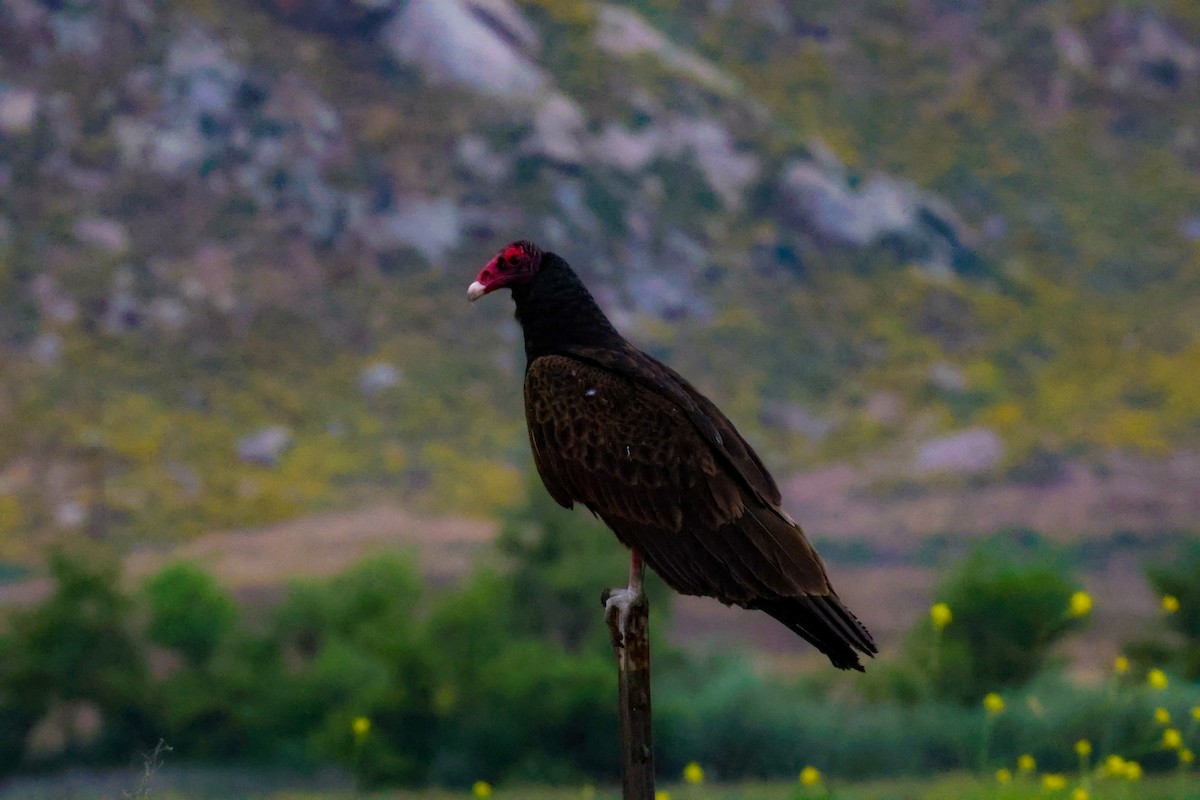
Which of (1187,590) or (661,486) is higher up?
(1187,590)

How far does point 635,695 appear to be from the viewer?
210 inches

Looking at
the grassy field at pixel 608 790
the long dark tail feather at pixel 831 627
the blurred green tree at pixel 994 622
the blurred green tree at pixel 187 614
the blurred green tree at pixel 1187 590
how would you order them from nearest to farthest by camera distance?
the long dark tail feather at pixel 831 627
the grassy field at pixel 608 790
the blurred green tree at pixel 994 622
the blurred green tree at pixel 1187 590
the blurred green tree at pixel 187 614

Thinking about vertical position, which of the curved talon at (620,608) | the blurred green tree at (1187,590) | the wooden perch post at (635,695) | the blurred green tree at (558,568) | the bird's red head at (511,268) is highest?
the blurred green tree at (558,568)

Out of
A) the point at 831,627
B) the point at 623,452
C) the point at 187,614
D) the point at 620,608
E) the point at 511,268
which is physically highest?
the point at 187,614

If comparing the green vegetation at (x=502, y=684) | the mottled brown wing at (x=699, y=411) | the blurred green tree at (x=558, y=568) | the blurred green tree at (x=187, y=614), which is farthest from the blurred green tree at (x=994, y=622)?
the mottled brown wing at (x=699, y=411)

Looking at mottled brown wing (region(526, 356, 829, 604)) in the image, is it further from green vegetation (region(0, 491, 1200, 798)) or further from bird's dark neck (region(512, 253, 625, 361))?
green vegetation (region(0, 491, 1200, 798))

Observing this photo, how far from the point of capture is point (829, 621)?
5184 millimetres

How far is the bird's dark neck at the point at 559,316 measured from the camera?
236 inches

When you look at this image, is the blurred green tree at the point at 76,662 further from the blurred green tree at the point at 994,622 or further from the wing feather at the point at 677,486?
the wing feather at the point at 677,486

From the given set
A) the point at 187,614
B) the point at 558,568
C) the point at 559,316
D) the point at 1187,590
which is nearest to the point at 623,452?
the point at 559,316

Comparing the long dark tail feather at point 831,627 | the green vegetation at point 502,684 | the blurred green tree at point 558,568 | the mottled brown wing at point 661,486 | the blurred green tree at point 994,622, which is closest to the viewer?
the long dark tail feather at point 831,627

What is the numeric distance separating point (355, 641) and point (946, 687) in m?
7.45

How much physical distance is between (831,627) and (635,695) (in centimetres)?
83

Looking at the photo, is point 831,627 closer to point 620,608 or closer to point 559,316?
point 620,608
